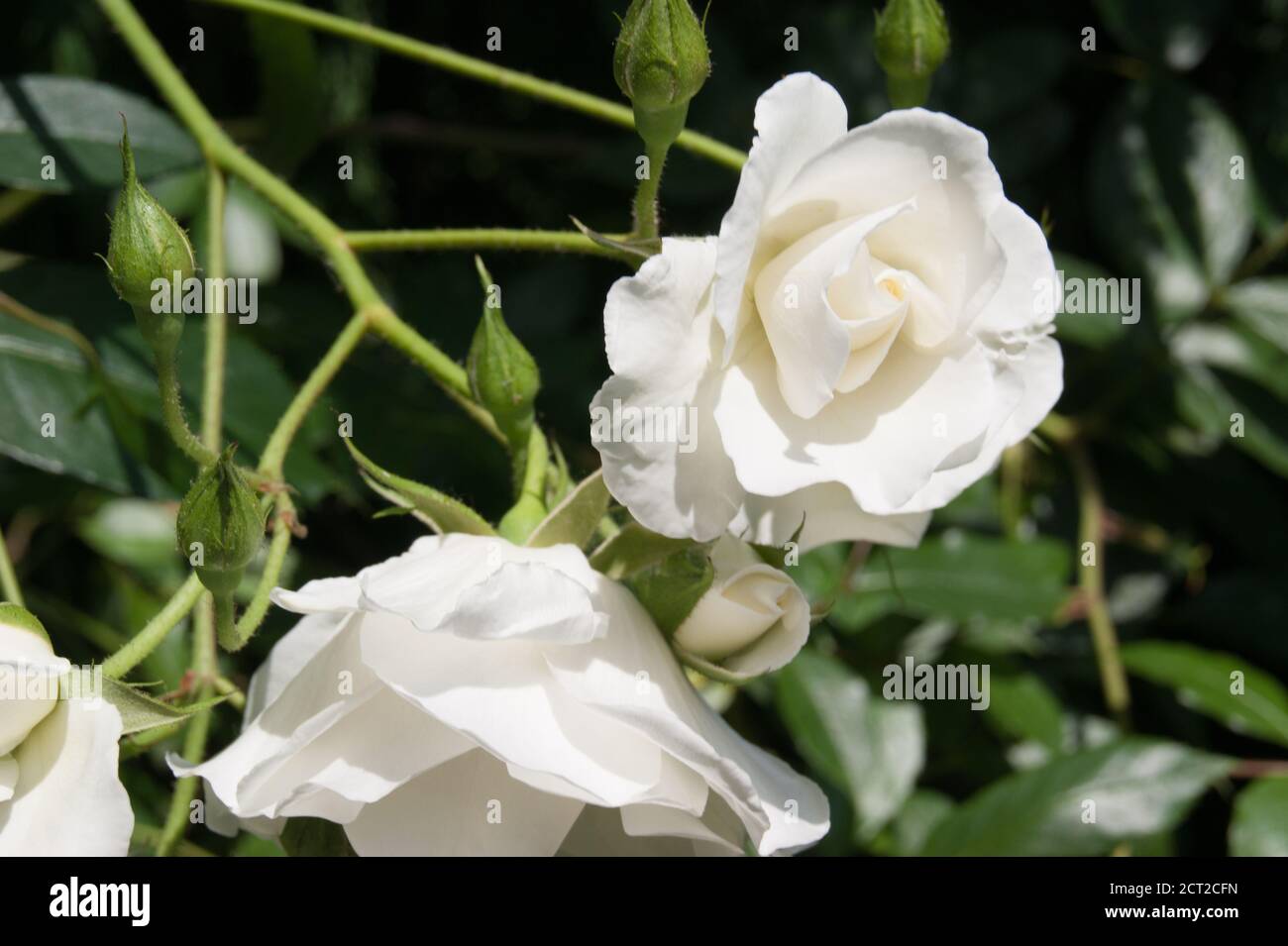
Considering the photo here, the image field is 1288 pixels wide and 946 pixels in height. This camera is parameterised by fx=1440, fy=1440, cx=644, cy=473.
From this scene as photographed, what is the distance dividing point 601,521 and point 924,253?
25cm

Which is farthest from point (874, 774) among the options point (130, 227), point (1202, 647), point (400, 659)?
point (130, 227)

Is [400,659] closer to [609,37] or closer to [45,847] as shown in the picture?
[45,847]

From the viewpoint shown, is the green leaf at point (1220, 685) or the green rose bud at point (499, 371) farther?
the green leaf at point (1220, 685)

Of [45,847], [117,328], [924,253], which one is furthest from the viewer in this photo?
[117,328]

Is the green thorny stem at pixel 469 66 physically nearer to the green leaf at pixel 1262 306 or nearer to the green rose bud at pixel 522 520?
the green rose bud at pixel 522 520

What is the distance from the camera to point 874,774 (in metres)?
1.37

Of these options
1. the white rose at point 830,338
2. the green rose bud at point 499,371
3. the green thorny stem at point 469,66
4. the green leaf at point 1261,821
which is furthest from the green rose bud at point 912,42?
the green leaf at point 1261,821

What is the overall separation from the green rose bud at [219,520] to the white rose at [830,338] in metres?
0.19

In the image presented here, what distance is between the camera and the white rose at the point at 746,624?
0.81 metres

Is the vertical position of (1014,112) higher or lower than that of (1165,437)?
higher

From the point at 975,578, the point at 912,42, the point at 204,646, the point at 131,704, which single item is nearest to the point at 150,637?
the point at 131,704

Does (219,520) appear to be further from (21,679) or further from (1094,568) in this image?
(1094,568)

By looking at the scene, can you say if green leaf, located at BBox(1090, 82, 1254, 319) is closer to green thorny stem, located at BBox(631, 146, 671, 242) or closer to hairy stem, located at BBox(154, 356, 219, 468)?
green thorny stem, located at BBox(631, 146, 671, 242)
